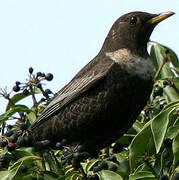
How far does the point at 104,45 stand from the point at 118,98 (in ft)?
2.65

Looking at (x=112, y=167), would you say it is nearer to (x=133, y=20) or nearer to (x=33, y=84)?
(x=33, y=84)

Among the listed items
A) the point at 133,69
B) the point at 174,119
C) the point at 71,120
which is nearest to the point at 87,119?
the point at 71,120

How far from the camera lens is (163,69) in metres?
4.12

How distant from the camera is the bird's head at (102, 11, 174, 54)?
476 centimetres

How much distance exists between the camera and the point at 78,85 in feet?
15.3

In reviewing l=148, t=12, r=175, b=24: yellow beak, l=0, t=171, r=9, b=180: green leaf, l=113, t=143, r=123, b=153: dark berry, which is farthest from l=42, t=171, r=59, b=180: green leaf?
l=148, t=12, r=175, b=24: yellow beak

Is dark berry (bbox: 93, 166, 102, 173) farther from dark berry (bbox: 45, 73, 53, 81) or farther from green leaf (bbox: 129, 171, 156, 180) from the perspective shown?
dark berry (bbox: 45, 73, 53, 81)

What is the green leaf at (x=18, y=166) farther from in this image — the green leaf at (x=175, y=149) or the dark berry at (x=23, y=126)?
the green leaf at (x=175, y=149)

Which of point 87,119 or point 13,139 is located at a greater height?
point 13,139

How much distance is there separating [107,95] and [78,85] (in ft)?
1.22

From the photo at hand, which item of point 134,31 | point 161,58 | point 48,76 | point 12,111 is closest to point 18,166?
point 12,111

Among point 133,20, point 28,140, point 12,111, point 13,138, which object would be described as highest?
point 133,20

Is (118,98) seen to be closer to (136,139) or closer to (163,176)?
(136,139)

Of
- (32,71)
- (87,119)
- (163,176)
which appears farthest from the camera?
(87,119)
